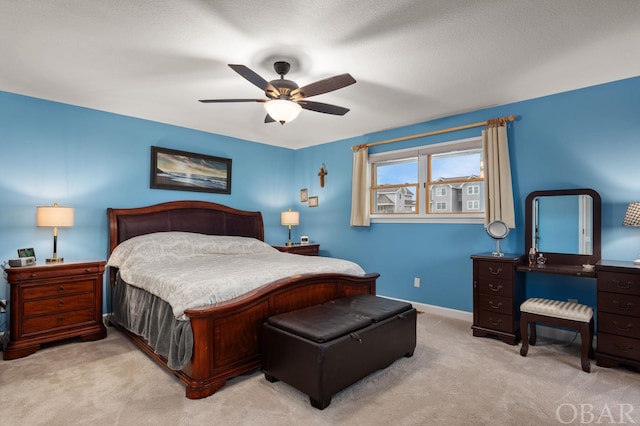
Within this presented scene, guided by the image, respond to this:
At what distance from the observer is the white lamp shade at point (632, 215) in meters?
2.70

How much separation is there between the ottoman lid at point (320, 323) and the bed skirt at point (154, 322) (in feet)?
1.99

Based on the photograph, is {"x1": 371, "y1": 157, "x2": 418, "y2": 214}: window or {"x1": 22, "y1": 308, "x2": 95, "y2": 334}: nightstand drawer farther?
{"x1": 371, "y1": 157, "x2": 418, "y2": 214}: window

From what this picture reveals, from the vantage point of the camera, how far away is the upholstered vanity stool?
2.65 metres

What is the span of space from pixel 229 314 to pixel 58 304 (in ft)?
6.36

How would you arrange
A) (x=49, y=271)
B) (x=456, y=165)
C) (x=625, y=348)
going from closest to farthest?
(x=625, y=348) → (x=49, y=271) → (x=456, y=165)

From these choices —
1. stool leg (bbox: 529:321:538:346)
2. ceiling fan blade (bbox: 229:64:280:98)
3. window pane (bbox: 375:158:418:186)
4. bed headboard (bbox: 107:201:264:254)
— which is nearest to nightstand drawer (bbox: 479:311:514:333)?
stool leg (bbox: 529:321:538:346)

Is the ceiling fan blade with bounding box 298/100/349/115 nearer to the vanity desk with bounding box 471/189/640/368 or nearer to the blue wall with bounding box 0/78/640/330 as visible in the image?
the blue wall with bounding box 0/78/640/330

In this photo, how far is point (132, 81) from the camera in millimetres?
3102

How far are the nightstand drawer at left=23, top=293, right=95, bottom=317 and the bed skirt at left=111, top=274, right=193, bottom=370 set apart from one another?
0.29 m

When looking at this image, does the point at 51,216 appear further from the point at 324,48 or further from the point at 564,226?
the point at 564,226

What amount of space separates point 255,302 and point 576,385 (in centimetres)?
241

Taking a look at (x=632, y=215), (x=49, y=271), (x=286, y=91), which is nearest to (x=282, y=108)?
(x=286, y=91)

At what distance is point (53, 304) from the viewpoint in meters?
3.06

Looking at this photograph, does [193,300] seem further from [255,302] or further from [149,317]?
[149,317]
